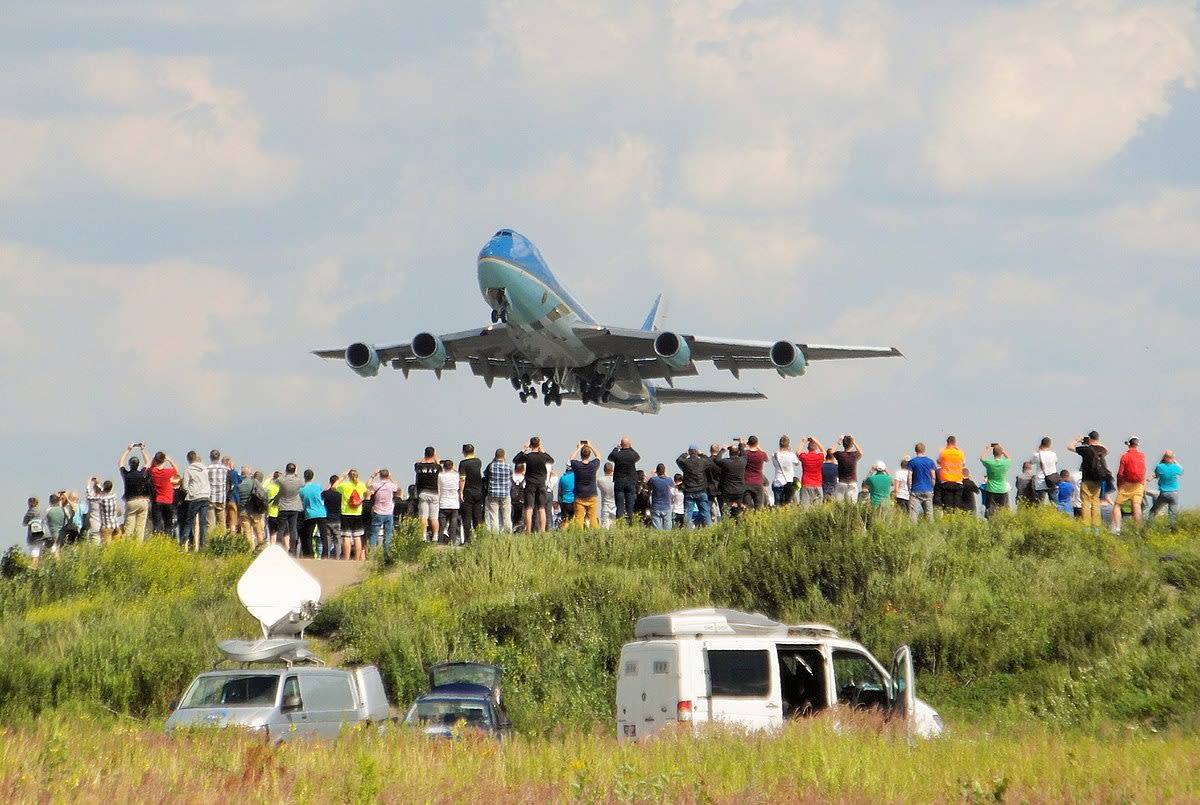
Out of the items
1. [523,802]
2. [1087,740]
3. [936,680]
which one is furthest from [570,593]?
[523,802]

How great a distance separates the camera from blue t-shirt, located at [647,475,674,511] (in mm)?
30750

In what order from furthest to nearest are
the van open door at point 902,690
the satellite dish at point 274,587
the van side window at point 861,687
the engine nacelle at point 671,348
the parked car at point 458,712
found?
the engine nacelle at point 671,348, the satellite dish at point 274,587, the parked car at point 458,712, the van side window at point 861,687, the van open door at point 902,690

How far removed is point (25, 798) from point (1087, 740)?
866 cm

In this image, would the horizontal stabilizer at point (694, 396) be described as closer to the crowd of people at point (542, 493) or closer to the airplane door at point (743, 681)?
the crowd of people at point (542, 493)

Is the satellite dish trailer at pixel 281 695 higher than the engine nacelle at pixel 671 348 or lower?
lower

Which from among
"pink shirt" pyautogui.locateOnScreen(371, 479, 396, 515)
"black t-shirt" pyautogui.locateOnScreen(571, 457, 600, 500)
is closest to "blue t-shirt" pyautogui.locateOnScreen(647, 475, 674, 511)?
"black t-shirt" pyautogui.locateOnScreen(571, 457, 600, 500)

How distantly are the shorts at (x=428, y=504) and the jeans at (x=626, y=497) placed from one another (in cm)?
371

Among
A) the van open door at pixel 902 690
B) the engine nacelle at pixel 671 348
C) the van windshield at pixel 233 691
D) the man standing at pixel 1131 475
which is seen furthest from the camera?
the engine nacelle at pixel 671 348

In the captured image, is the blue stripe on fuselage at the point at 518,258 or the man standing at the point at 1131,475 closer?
the man standing at the point at 1131,475

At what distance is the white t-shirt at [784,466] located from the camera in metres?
31.1

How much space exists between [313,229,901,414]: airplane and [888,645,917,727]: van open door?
21.7 metres

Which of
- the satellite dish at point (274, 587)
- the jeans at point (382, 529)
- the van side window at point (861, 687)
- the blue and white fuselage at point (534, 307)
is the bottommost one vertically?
the van side window at point (861, 687)

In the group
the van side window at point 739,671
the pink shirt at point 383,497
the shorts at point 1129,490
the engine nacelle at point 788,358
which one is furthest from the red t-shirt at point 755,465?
the van side window at point 739,671

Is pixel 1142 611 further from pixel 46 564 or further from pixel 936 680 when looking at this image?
pixel 46 564
